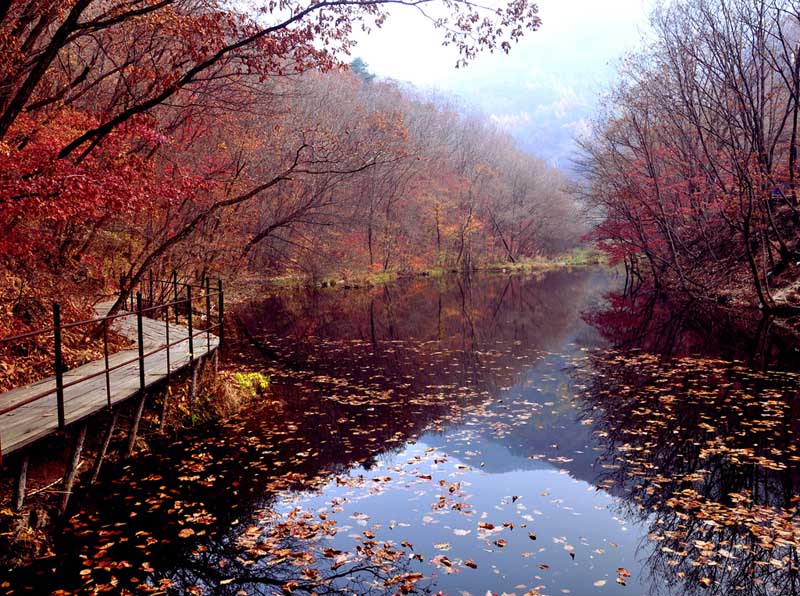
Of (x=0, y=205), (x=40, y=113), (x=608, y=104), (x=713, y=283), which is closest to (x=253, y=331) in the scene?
(x=40, y=113)

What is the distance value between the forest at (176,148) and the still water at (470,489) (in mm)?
4731

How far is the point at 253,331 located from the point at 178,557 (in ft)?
54.9

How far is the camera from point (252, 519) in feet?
23.9

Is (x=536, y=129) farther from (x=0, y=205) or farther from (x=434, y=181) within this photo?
(x=0, y=205)

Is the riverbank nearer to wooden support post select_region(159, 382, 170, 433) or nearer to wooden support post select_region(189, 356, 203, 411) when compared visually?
wooden support post select_region(189, 356, 203, 411)

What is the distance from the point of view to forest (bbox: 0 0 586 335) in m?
9.28

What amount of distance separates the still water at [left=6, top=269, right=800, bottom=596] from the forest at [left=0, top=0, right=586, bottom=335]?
4.73 meters

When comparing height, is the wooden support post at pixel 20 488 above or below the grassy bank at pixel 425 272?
below

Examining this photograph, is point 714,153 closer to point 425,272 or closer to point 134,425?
point 134,425

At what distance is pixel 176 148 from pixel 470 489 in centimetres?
1559

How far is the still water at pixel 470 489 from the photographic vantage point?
600 centimetres

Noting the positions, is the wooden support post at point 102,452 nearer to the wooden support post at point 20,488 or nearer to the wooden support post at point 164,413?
the wooden support post at point 20,488

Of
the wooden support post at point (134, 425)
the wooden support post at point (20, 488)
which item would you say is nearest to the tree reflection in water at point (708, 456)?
the wooden support post at point (20, 488)

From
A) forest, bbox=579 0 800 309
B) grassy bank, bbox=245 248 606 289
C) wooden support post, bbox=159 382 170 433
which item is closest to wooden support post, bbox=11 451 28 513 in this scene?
wooden support post, bbox=159 382 170 433
